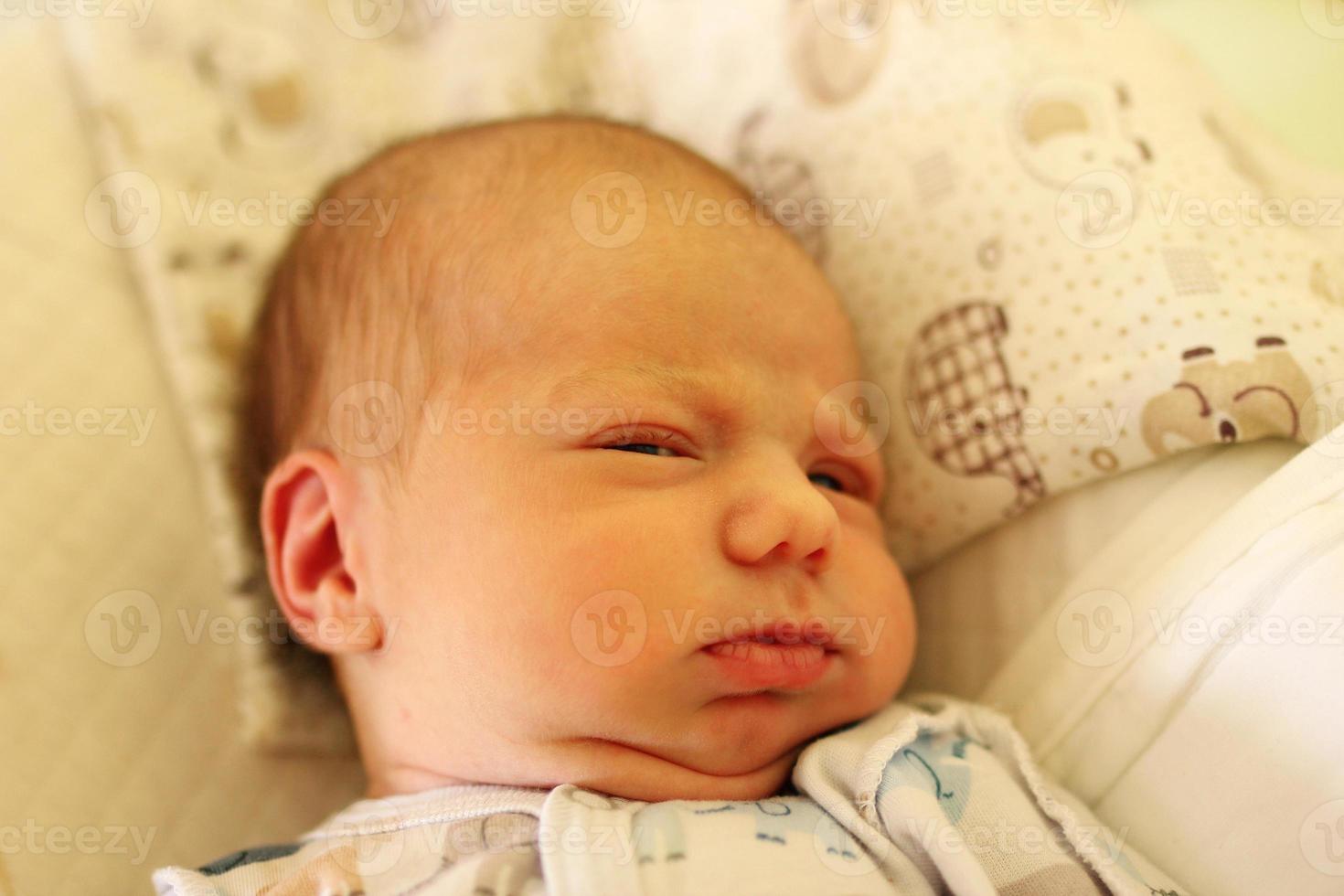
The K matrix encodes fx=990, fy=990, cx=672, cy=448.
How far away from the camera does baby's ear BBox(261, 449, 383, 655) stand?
907mm

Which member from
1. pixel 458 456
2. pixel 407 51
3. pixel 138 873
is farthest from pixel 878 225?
pixel 138 873

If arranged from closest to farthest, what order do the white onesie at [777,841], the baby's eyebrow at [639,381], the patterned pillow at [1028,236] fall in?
the white onesie at [777,841] → the baby's eyebrow at [639,381] → the patterned pillow at [1028,236]

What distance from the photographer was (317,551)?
3.11 feet

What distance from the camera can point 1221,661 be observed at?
2.69ft

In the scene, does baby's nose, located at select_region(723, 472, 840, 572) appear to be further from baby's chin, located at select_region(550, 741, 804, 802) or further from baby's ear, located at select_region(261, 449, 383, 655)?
baby's ear, located at select_region(261, 449, 383, 655)

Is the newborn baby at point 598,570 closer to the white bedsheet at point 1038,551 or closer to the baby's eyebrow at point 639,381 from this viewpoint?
the baby's eyebrow at point 639,381

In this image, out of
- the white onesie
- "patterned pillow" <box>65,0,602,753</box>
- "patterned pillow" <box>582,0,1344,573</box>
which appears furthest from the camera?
"patterned pillow" <box>65,0,602,753</box>

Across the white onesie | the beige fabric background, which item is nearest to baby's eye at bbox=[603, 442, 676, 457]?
the white onesie

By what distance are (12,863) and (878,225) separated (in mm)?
1092

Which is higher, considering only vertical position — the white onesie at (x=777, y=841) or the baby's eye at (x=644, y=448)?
the baby's eye at (x=644, y=448)

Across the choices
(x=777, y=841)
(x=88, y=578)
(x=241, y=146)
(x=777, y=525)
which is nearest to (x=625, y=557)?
(x=777, y=525)

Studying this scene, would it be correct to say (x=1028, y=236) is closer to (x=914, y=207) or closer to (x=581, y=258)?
(x=914, y=207)

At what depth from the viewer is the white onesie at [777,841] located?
73 cm

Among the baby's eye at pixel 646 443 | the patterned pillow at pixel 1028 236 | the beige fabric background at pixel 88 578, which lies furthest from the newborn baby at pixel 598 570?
Answer: the beige fabric background at pixel 88 578
